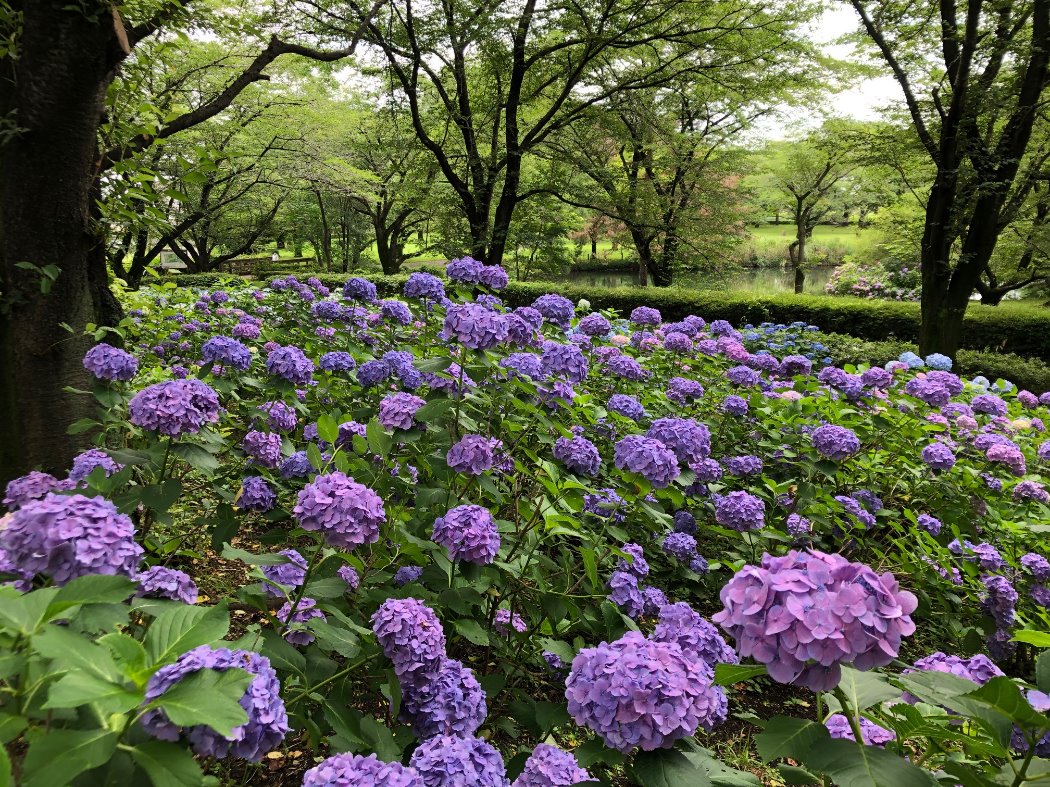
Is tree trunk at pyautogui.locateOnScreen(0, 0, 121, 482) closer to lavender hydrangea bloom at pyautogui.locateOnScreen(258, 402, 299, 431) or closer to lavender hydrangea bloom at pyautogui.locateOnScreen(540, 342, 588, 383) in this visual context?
lavender hydrangea bloom at pyautogui.locateOnScreen(258, 402, 299, 431)

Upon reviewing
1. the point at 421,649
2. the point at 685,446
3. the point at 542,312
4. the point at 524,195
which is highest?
the point at 524,195

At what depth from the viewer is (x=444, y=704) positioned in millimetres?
1185

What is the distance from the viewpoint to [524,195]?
33.9ft

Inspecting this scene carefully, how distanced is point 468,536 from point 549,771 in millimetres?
568

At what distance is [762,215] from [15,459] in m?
25.9

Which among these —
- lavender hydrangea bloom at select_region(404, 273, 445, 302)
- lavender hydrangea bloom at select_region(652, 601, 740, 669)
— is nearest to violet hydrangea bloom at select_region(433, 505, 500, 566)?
lavender hydrangea bloom at select_region(652, 601, 740, 669)

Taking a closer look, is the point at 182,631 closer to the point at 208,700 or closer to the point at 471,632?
the point at 208,700

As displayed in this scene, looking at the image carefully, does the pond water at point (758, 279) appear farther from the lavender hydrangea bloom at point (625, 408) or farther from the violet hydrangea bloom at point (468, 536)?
the violet hydrangea bloom at point (468, 536)

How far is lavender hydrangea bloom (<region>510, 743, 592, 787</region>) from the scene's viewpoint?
40.2 inches

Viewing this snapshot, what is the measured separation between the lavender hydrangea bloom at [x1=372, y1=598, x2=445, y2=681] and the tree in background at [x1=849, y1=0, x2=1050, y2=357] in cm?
830

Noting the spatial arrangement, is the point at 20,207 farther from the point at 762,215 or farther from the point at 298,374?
the point at 762,215

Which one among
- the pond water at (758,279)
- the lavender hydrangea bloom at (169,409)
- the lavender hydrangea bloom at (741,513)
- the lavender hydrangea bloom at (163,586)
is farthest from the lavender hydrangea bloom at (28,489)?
the pond water at (758,279)

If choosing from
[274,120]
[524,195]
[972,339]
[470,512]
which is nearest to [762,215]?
[972,339]

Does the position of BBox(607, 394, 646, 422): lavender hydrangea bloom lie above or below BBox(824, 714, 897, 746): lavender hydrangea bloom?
above
